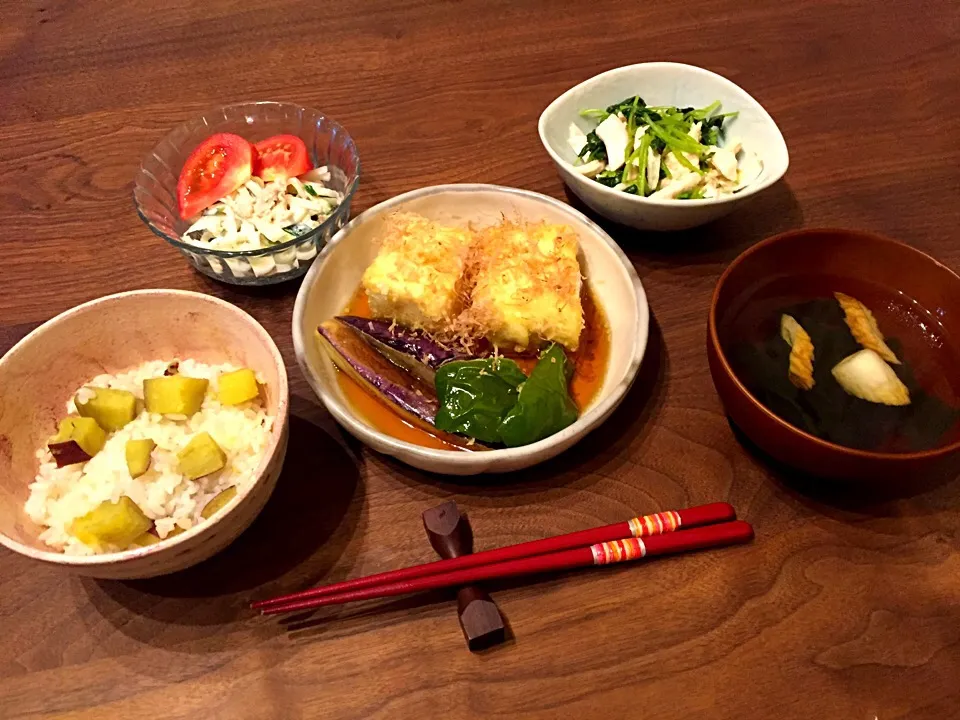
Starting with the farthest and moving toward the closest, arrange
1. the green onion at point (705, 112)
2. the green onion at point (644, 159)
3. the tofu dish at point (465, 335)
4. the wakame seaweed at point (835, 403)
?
the green onion at point (705, 112) < the green onion at point (644, 159) < the tofu dish at point (465, 335) < the wakame seaweed at point (835, 403)

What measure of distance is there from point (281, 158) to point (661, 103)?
1121 mm

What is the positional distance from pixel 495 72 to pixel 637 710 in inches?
78.4

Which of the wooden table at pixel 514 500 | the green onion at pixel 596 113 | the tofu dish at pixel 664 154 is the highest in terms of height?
the green onion at pixel 596 113

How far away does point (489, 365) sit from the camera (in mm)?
1563

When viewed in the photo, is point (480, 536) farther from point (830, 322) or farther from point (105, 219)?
point (105, 219)

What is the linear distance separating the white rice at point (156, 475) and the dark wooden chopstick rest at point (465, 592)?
361 mm

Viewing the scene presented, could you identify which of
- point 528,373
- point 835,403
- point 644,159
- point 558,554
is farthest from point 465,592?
point 644,159

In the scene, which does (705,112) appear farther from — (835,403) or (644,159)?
(835,403)

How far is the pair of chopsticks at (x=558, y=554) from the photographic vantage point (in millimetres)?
1313

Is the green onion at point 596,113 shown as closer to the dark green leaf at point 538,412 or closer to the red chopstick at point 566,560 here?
the dark green leaf at point 538,412

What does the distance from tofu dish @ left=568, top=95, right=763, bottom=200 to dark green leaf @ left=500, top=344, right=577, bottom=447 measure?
2.14ft

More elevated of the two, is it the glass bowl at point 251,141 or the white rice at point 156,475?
the glass bowl at point 251,141

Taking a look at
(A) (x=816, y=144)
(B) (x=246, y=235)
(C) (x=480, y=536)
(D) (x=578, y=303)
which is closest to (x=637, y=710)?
(C) (x=480, y=536)

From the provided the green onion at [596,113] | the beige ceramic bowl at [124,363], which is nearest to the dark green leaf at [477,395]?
the beige ceramic bowl at [124,363]
